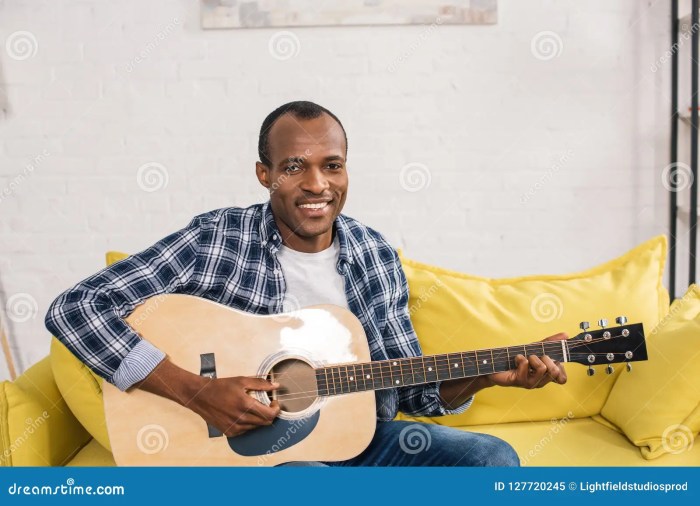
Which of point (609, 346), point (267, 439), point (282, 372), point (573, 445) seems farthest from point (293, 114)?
point (573, 445)

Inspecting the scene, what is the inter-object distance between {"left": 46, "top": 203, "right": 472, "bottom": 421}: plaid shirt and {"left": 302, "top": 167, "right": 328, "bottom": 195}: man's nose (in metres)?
0.11

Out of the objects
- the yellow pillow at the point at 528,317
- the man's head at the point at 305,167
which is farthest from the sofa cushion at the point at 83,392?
the yellow pillow at the point at 528,317

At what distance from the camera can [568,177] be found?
103 inches

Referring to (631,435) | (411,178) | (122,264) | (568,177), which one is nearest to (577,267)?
(568,177)

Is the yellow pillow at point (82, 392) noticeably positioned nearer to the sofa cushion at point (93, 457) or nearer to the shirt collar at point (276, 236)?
the sofa cushion at point (93, 457)

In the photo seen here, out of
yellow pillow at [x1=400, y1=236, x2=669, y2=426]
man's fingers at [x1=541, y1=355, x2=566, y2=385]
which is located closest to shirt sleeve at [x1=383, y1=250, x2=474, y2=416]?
yellow pillow at [x1=400, y1=236, x2=669, y2=426]

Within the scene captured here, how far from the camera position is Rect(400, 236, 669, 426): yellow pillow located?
68.5 inches

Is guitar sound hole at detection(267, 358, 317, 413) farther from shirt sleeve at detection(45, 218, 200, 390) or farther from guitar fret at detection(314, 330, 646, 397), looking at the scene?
shirt sleeve at detection(45, 218, 200, 390)

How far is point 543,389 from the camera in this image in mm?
1735

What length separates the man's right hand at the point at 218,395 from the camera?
1400 mm

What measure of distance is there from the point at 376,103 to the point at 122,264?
4.11 ft

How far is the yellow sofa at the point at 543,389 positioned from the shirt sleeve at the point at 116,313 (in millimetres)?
154
